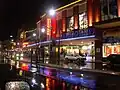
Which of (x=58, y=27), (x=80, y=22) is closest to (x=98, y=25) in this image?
(x=80, y=22)

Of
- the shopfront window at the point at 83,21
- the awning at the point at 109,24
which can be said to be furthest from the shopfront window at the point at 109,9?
the shopfront window at the point at 83,21

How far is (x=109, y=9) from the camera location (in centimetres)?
4512

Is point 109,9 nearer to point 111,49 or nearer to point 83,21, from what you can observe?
point 111,49

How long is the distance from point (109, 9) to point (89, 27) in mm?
5824

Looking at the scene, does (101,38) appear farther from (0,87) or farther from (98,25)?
(0,87)

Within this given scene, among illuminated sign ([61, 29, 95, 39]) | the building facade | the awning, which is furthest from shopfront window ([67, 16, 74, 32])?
the awning

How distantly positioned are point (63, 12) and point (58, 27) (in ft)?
16.8

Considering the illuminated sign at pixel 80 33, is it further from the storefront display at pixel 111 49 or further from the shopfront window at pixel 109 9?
the storefront display at pixel 111 49

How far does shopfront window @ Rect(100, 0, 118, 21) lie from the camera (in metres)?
43.7

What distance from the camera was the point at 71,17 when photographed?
6047 centimetres

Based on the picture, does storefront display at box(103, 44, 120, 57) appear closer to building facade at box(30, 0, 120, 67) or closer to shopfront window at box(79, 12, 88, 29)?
building facade at box(30, 0, 120, 67)

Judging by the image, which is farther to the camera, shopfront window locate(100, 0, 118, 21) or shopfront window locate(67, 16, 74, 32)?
shopfront window locate(67, 16, 74, 32)

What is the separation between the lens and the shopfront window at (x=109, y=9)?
43.7 meters

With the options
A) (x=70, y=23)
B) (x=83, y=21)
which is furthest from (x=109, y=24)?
(x=70, y=23)
